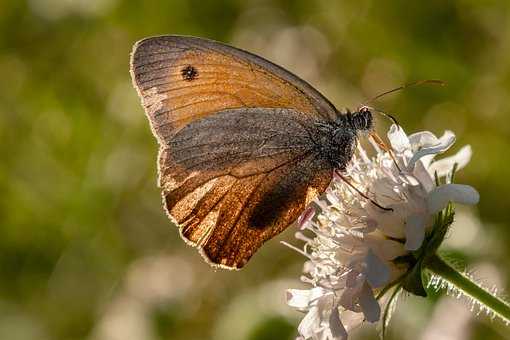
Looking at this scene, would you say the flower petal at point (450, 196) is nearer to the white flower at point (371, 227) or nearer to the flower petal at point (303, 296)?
the white flower at point (371, 227)

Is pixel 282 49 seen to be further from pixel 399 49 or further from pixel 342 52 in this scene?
pixel 399 49

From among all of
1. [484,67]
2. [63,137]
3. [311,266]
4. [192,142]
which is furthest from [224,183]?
[63,137]

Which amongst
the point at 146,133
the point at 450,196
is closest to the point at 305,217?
the point at 450,196

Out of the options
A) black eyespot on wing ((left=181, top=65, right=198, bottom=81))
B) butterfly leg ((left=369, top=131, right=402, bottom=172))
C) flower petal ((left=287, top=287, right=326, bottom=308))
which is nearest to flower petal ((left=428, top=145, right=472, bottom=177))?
butterfly leg ((left=369, top=131, right=402, bottom=172))

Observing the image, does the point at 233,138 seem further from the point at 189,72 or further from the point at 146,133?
the point at 146,133

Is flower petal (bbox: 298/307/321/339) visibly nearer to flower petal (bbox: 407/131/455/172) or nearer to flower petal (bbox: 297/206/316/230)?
flower petal (bbox: 297/206/316/230)

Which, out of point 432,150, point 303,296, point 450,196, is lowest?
point 303,296
